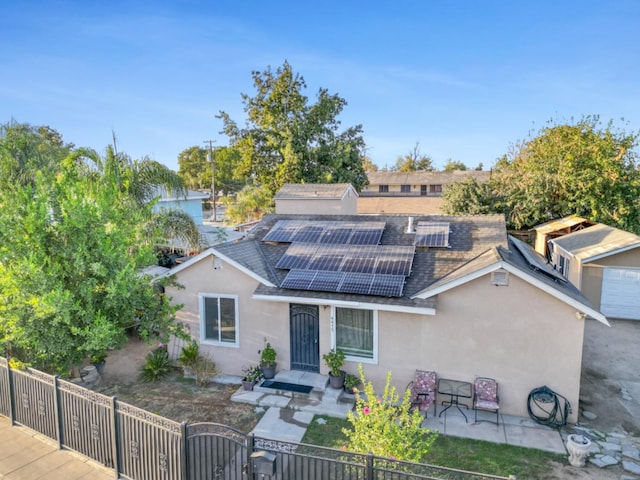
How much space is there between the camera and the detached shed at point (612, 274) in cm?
1720

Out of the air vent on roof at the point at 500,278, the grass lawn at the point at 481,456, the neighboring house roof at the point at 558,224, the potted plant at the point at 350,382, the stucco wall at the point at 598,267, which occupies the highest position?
the neighboring house roof at the point at 558,224

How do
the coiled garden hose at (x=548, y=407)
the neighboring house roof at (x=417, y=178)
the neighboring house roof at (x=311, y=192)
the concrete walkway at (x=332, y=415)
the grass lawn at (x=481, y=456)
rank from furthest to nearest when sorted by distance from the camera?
the neighboring house roof at (x=417, y=178) < the neighboring house roof at (x=311, y=192) < the coiled garden hose at (x=548, y=407) < the concrete walkway at (x=332, y=415) < the grass lawn at (x=481, y=456)

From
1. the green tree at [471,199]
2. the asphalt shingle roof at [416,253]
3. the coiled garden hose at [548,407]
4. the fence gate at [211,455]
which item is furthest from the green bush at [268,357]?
the green tree at [471,199]

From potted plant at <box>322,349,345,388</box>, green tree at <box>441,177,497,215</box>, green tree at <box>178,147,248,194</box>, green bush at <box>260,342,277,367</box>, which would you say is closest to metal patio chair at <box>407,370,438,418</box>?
potted plant at <box>322,349,345,388</box>

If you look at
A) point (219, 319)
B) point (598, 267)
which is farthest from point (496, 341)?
point (598, 267)

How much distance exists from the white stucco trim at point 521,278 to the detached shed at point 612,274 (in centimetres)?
959

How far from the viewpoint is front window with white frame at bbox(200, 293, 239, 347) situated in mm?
12430

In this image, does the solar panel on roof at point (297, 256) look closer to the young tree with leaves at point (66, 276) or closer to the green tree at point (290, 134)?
the young tree with leaves at point (66, 276)

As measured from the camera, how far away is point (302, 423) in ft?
31.9

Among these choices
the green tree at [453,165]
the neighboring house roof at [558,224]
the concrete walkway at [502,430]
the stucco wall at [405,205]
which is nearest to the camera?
the concrete walkway at [502,430]

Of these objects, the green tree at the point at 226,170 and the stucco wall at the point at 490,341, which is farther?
the green tree at the point at 226,170

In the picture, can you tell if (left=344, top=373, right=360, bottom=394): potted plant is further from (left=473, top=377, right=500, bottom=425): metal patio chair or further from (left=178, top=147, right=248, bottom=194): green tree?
(left=178, top=147, right=248, bottom=194): green tree

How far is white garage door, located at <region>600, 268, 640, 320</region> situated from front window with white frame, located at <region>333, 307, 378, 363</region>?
13.3 meters

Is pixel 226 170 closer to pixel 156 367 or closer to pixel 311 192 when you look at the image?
pixel 311 192
